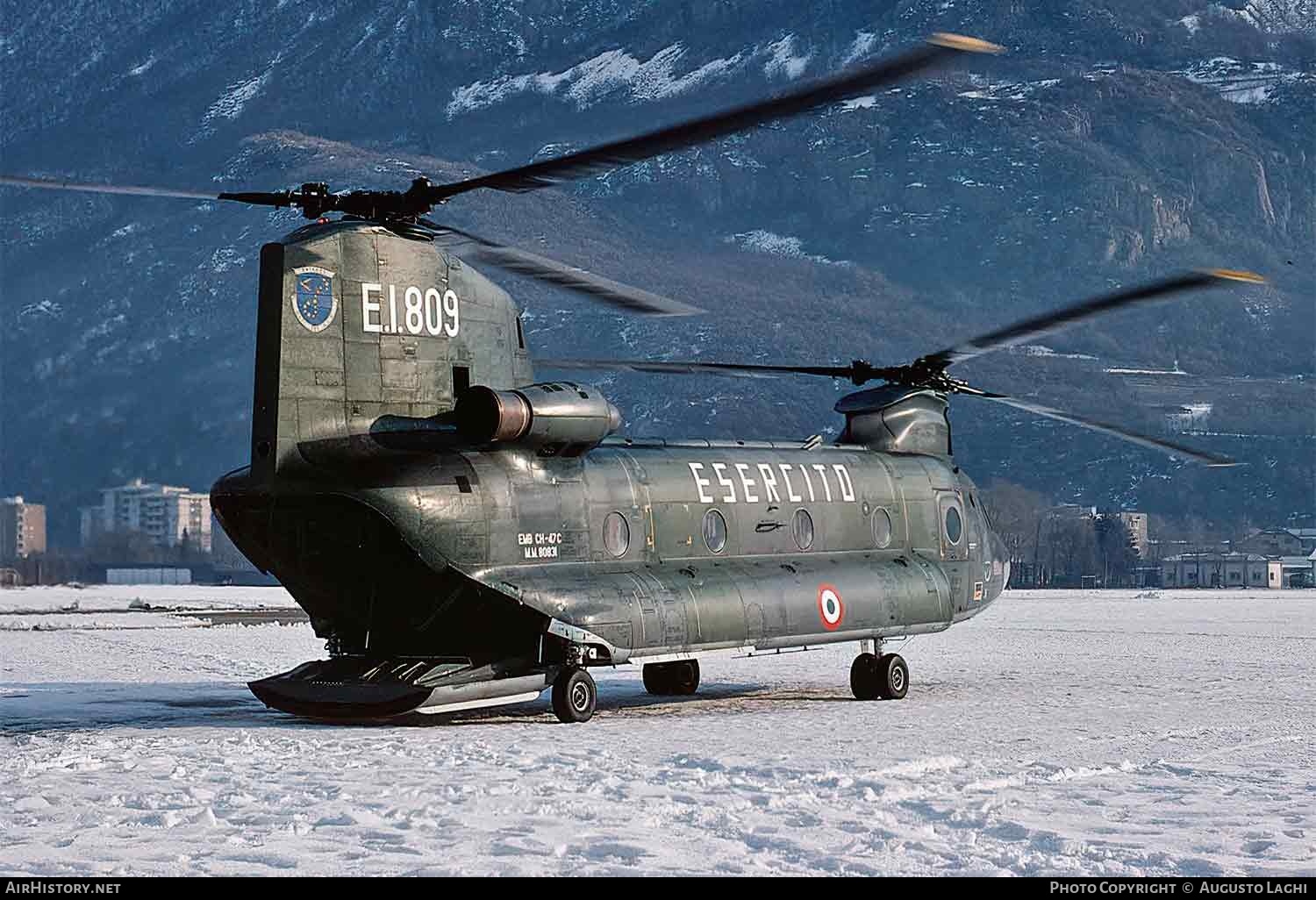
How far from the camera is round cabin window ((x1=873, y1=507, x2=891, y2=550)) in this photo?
28.7 meters

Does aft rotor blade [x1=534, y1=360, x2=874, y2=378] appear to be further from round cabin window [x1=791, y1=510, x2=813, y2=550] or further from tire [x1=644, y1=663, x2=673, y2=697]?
tire [x1=644, y1=663, x2=673, y2=697]

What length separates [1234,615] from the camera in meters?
69.9

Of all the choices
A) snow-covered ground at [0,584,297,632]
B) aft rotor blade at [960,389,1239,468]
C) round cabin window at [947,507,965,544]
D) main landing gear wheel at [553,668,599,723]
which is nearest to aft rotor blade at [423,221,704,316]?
main landing gear wheel at [553,668,599,723]

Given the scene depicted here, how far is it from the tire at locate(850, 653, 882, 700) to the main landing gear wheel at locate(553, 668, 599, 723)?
534cm

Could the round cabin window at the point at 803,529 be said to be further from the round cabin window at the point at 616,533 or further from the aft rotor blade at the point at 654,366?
the round cabin window at the point at 616,533

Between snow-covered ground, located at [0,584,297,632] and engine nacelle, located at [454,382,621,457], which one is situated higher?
engine nacelle, located at [454,382,621,457]

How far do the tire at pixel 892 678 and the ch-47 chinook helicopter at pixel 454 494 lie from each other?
1.39m

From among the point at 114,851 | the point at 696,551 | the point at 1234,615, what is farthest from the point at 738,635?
the point at 1234,615

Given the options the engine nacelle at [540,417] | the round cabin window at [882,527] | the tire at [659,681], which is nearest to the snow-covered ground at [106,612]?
the tire at [659,681]

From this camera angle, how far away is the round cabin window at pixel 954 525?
3012 centimetres

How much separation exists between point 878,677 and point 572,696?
19.2 feet

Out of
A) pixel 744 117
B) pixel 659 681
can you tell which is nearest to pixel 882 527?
pixel 659 681

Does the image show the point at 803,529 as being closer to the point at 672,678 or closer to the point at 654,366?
the point at 672,678

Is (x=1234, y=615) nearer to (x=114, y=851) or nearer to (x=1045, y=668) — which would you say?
(x=1045, y=668)
